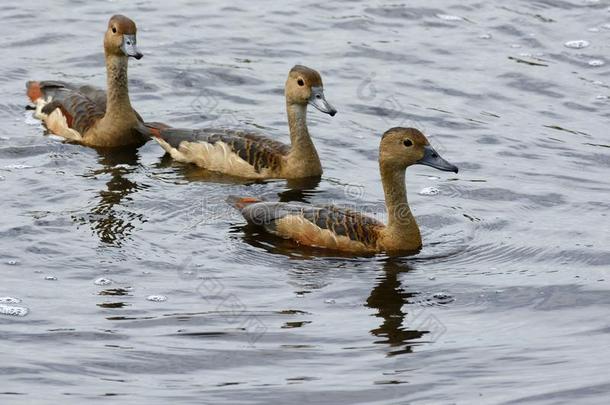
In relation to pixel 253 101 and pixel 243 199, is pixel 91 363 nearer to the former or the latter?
pixel 243 199

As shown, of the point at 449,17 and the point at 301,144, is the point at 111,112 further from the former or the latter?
the point at 449,17

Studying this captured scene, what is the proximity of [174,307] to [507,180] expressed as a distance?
16.7 feet

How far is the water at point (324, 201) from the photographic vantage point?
9.04m

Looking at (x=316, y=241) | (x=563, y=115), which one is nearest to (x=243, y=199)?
(x=316, y=241)

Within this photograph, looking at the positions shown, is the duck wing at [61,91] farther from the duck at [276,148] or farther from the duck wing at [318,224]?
the duck wing at [318,224]

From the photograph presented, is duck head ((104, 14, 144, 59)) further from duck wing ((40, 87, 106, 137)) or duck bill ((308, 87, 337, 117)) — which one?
duck bill ((308, 87, 337, 117))

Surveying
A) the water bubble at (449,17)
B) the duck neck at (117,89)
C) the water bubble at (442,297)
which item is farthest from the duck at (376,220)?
the water bubble at (449,17)

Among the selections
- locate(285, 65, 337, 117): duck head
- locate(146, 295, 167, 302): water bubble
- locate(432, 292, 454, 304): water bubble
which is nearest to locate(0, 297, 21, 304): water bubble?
locate(146, 295, 167, 302): water bubble

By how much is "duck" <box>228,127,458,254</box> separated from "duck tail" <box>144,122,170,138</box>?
3091mm

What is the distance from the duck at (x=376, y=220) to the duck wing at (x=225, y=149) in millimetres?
2010

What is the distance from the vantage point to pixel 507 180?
46.0ft

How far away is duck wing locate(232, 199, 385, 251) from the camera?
12.0 m

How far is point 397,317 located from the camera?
33.8 ft

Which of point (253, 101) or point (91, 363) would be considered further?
point (253, 101)
